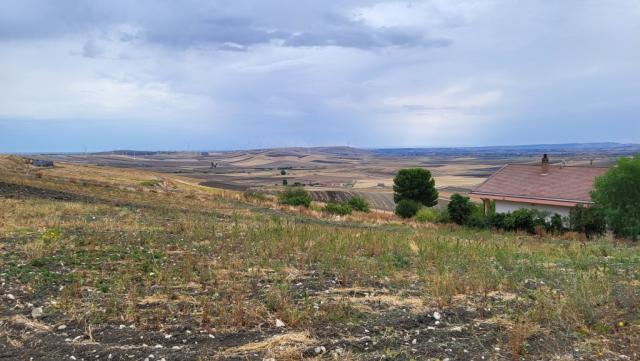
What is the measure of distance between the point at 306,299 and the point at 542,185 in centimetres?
5097

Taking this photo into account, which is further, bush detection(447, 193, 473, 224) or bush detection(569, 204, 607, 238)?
bush detection(447, 193, 473, 224)

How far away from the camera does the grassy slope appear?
19.6 ft

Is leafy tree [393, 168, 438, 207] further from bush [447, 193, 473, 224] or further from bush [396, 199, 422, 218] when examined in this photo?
bush [447, 193, 473, 224]

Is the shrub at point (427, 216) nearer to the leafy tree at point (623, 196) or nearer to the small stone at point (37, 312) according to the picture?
the leafy tree at point (623, 196)

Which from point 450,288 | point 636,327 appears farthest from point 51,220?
point 636,327

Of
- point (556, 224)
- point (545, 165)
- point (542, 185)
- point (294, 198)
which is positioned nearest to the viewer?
point (556, 224)

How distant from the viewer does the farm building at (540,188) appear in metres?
48.5

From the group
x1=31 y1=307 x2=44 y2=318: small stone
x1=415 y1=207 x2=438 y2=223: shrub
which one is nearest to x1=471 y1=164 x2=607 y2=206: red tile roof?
x1=415 y1=207 x2=438 y2=223: shrub

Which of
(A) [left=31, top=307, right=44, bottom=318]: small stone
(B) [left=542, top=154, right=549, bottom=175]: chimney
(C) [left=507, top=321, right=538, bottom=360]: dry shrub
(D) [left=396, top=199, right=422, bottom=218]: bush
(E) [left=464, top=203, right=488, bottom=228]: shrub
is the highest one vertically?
(B) [left=542, top=154, right=549, bottom=175]: chimney

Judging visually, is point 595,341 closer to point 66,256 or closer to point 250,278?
point 250,278

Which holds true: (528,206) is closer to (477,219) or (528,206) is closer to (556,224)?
(477,219)

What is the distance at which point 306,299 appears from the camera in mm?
7602

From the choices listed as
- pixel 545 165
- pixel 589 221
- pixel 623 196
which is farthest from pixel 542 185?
pixel 623 196

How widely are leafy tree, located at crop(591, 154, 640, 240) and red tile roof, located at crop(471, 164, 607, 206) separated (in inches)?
414
